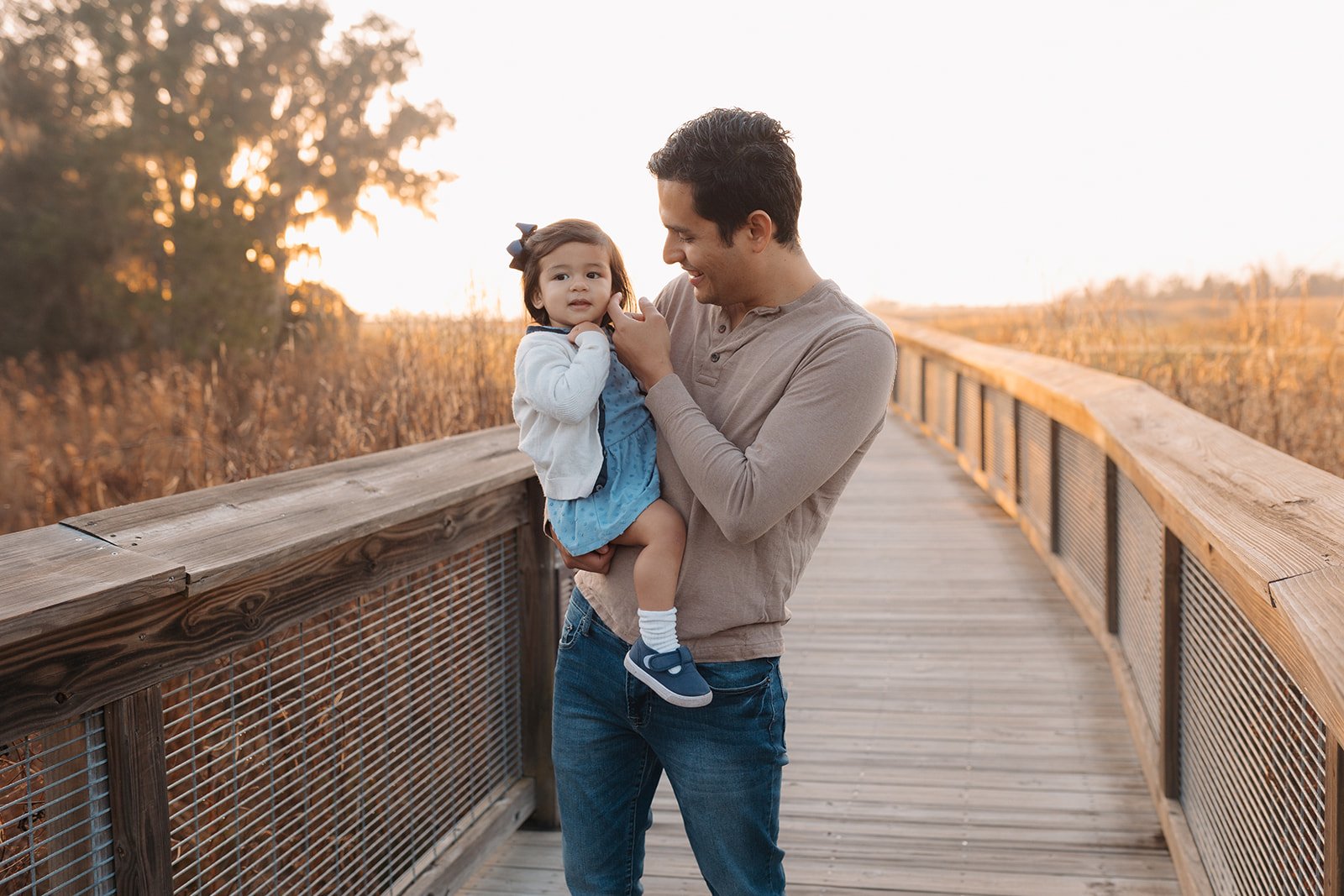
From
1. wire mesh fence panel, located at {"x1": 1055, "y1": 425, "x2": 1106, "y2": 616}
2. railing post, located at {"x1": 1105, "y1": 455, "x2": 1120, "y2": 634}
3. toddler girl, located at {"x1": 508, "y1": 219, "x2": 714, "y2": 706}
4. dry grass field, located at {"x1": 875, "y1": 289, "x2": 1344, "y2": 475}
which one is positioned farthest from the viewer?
dry grass field, located at {"x1": 875, "y1": 289, "x2": 1344, "y2": 475}

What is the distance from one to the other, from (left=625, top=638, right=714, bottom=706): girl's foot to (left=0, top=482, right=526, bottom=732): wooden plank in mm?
558

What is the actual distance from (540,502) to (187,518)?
1.26 m

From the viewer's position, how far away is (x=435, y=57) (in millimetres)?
22781

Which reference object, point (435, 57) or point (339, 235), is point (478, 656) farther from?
point (435, 57)

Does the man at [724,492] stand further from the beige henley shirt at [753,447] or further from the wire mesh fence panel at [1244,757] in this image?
the wire mesh fence panel at [1244,757]

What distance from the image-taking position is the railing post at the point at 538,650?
116 inches

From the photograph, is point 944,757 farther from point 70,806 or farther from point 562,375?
point 70,806

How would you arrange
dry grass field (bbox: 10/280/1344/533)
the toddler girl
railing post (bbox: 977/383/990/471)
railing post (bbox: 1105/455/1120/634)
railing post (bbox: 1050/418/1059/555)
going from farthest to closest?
railing post (bbox: 977/383/990/471) → railing post (bbox: 1050/418/1059/555) → dry grass field (bbox: 10/280/1344/533) → railing post (bbox: 1105/455/1120/634) → the toddler girl

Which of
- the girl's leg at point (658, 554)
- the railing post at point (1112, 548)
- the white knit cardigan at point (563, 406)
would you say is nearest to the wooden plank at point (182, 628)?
the white knit cardigan at point (563, 406)

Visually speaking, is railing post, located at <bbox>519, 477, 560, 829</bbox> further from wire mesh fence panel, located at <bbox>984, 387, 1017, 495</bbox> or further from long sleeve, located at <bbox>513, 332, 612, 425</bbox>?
wire mesh fence panel, located at <bbox>984, 387, 1017, 495</bbox>

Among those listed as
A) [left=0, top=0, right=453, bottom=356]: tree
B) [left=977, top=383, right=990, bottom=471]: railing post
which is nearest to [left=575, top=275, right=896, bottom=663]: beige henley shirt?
[left=977, top=383, right=990, bottom=471]: railing post

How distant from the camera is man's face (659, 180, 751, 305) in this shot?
1.60m

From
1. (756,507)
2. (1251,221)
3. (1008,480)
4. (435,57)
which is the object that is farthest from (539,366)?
(1251,221)

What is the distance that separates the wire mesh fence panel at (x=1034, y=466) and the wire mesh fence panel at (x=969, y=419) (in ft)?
5.23
